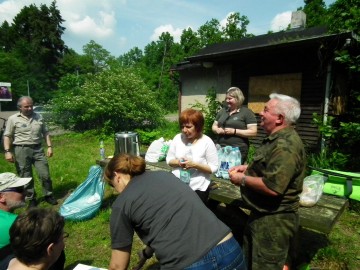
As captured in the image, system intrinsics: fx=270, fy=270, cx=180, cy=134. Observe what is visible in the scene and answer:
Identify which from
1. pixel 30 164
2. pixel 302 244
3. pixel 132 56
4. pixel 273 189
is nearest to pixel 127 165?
pixel 273 189

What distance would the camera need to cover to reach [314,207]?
2842 mm

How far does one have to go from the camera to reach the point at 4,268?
2168 mm

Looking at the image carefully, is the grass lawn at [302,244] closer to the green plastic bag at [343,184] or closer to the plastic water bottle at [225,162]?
the green plastic bag at [343,184]

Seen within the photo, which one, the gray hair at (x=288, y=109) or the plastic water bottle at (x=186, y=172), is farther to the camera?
the plastic water bottle at (x=186, y=172)

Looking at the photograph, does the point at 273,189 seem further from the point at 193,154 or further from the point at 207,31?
the point at 207,31

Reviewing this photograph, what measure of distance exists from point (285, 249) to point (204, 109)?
8389 millimetres

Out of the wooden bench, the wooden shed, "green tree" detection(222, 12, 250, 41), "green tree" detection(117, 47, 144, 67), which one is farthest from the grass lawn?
"green tree" detection(117, 47, 144, 67)

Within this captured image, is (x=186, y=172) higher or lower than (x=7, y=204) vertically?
higher

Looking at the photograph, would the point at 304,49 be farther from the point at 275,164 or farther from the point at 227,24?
the point at 227,24

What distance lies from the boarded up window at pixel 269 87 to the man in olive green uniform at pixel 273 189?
6147mm

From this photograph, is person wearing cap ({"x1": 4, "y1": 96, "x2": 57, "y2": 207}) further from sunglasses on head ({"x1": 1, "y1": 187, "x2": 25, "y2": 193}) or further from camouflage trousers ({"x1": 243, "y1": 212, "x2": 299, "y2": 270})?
camouflage trousers ({"x1": 243, "y1": 212, "x2": 299, "y2": 270})

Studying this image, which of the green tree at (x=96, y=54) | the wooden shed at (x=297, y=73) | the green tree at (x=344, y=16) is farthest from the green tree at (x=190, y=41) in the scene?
the green tree at (x=344, y=16)

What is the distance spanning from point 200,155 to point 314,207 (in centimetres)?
132

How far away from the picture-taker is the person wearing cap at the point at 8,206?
2.16 meters
